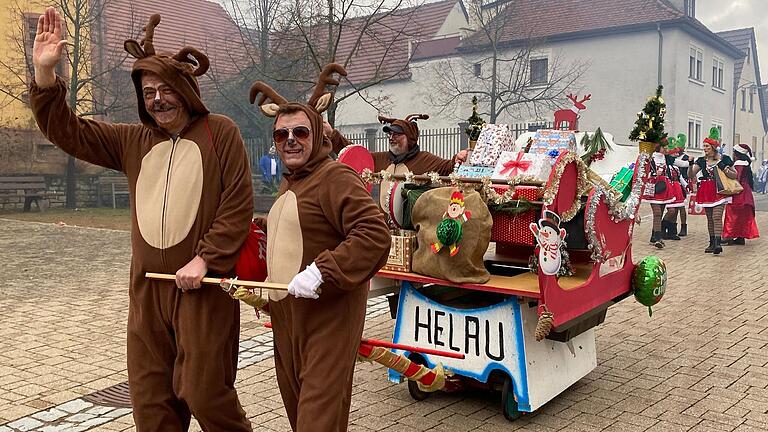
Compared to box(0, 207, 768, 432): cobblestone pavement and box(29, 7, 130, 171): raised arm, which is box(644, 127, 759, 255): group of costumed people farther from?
box(29, 7, 130, 171): raised arm

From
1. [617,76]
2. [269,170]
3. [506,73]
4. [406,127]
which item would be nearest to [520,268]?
[406,127]

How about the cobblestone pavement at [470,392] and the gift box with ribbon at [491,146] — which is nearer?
the cobblestone pavement at [470,392]

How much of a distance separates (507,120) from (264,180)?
9982mm

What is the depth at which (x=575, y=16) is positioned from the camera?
25.9m

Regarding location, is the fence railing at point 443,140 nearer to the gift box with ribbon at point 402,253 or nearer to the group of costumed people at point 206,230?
the gift box with ribbon at point 402,253

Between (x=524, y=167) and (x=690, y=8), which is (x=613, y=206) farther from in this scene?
(x=690, y=8)

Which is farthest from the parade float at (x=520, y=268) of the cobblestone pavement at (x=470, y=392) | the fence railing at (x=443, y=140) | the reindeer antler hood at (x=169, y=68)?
the fence railing at (x=443, y=140)

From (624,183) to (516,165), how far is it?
31.3 inches

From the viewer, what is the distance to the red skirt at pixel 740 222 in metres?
12.0

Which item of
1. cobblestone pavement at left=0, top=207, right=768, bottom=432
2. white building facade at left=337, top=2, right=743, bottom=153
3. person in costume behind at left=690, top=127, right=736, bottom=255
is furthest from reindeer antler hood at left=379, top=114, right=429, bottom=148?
white building facade at left=337, top=2, right=743, bottom=153

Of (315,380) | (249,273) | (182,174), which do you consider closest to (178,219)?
(182,174)

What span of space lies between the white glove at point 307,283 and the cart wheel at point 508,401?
1.94 meters

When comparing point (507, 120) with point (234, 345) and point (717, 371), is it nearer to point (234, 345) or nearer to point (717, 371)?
point (717, 371)

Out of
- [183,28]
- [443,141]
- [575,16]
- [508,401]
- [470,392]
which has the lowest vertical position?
[470,392]
